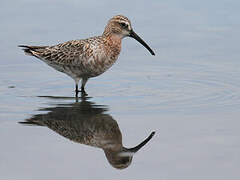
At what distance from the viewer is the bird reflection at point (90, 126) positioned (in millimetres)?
9883

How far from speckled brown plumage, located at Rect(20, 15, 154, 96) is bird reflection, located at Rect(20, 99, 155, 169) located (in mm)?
985

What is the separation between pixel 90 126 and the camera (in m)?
11.1

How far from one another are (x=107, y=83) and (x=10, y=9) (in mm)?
5387

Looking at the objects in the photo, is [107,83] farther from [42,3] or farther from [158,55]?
[42,3]

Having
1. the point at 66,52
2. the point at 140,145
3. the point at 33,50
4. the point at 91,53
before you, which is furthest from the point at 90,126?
the point at 33,50

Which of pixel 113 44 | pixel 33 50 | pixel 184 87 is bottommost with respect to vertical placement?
pixel 184 87

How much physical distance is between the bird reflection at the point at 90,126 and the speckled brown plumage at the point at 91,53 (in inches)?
38.8

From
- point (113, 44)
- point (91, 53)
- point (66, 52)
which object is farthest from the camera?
point (66, 52)

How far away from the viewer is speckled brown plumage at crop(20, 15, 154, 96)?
1348 cm

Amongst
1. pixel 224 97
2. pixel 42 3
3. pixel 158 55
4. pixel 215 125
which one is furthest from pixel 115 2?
pixel 215 125

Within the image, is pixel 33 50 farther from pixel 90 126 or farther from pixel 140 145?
pixel 140 145

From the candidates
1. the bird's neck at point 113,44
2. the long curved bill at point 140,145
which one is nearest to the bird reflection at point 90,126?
the long curved bill at point 140,145

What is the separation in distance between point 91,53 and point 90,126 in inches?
103

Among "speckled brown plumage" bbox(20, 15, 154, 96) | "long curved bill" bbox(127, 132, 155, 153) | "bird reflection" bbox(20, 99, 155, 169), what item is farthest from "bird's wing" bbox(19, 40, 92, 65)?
"long curved bill" bbox(127, 132, 155, 153)
